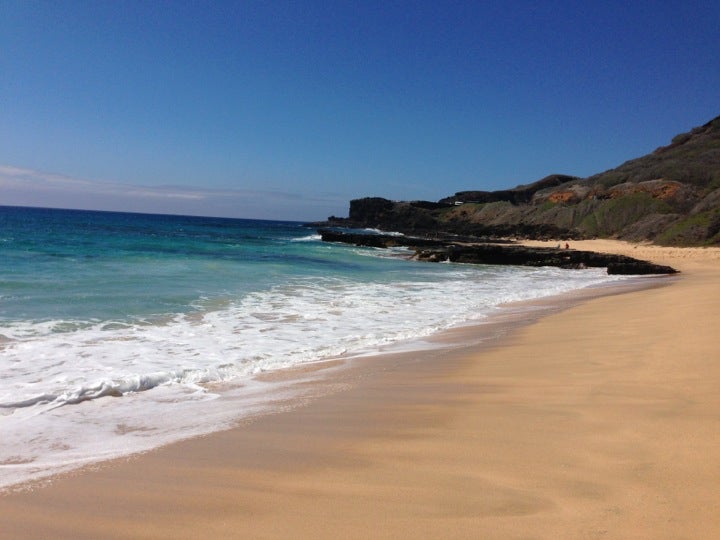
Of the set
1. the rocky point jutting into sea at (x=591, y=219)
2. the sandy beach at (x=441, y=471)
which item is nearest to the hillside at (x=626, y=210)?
the rocky point jutting into sea at (x=591, y=219)

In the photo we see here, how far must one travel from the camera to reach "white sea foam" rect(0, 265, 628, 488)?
392 centimetres

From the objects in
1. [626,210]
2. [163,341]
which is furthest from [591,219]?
[163,341]

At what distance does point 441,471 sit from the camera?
2982 mm

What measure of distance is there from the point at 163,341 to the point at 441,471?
226 inches

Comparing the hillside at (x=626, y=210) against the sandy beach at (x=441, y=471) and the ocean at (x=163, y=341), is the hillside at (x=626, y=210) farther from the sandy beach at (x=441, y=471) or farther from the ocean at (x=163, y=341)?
the sandy beach at (x=441, y=471)

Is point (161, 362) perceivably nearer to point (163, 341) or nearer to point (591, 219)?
point (163, 341)

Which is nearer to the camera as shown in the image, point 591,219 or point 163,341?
point 163,341

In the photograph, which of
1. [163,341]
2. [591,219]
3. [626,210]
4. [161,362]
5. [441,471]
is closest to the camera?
[441,471]

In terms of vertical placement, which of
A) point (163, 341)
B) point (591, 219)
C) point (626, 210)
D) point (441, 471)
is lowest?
point (163, 341)

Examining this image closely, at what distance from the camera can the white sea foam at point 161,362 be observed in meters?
3.92

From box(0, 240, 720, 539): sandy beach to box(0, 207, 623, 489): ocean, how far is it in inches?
24.8

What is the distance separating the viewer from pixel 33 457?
3.51m

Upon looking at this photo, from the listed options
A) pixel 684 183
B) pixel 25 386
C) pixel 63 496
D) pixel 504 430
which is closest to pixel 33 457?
pixel 63 496

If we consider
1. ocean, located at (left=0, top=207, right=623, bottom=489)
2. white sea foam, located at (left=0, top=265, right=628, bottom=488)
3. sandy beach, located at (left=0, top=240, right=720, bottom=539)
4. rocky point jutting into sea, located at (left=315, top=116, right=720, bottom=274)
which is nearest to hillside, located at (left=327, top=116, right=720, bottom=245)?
rocky point jutting into sea, located at (left=315, top=116, right=720, bottom=274)
